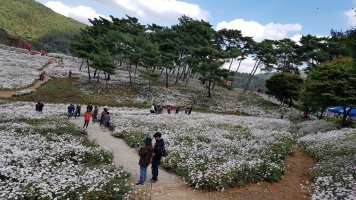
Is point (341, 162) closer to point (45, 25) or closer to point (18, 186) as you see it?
point (18, 186)

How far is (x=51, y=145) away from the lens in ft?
71.2

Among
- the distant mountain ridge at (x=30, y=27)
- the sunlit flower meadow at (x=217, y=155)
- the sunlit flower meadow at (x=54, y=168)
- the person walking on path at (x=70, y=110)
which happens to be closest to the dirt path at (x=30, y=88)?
the person walking on path at (x=70, y=110)

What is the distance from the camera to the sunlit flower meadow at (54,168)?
543 inches

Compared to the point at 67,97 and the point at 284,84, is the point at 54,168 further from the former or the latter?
the point at 284,84

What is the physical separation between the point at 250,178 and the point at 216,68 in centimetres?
5036

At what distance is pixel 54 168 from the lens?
17.1m

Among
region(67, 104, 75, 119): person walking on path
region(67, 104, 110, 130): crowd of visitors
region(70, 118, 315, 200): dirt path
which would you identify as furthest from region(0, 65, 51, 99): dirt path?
region(70, 118, 315, 200): dirt path

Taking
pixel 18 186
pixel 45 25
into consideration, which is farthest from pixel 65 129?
pixel 45 25

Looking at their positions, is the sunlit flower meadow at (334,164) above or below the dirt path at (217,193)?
above

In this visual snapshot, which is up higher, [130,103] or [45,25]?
[45,25]

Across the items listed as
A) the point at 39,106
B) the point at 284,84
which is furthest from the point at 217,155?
the point at 284,84

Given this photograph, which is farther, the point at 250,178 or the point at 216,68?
the point at 216,68

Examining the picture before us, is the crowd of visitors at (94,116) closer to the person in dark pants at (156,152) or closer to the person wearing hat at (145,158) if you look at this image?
the person in dark pants at (156,152)

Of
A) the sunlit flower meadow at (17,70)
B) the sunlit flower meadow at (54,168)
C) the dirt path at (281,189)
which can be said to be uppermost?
the dirt path at (281,189)
